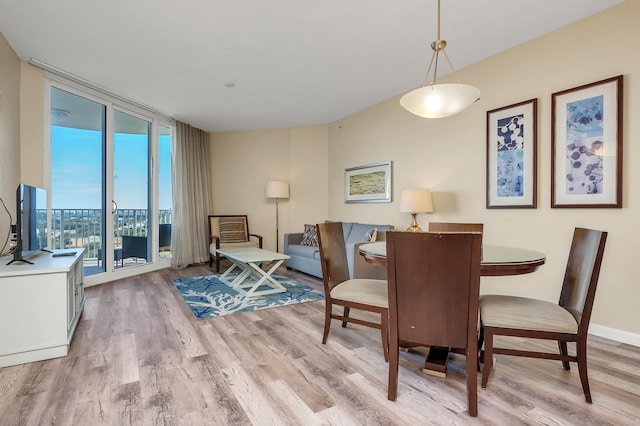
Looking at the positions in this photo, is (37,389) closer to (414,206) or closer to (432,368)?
(432,368)

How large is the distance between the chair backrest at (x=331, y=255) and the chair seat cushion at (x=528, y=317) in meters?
1.04

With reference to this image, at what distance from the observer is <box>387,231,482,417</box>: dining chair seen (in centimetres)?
150

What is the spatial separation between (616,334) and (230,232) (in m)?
5.07

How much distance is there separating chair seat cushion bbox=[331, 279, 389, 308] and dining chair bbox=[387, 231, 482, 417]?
1.23 ft

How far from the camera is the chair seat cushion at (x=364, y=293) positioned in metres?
2.06

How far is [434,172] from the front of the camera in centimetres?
392

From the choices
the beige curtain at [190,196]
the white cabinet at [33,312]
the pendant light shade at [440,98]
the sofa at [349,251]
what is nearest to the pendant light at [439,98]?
the pendant light shade at [440,98]

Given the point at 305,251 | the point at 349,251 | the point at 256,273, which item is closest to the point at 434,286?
the point at 349,251

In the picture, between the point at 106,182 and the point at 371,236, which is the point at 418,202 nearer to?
the point at 371,236

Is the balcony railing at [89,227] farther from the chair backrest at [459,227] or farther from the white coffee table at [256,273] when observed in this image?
the chair backrest at [459,227]

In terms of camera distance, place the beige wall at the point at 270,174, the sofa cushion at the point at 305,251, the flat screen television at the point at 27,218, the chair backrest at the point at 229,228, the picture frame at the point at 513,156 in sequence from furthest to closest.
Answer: the beige wall at the point at 270,174
the chair backrest at the point at 229,228
the sofa cushion at the point at 305,251
the picture frame at the point at 513,156
the flat screen television at the point at 27,218

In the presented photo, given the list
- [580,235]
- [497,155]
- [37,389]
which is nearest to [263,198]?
[497,155]

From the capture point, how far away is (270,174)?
20.5 feet

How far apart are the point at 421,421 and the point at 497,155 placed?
8.62 ft
